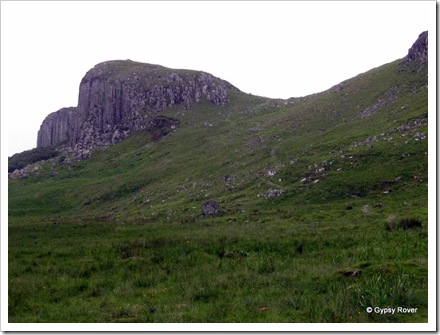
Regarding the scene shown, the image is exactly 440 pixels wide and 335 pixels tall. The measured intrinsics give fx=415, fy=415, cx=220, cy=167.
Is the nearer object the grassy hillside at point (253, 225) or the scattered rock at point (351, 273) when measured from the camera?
the grassy hillside at point (253, 225)

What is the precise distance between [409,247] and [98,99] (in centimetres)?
18260

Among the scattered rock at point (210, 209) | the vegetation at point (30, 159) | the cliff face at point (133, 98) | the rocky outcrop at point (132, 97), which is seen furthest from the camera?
the rocky outcrop at point (132, 97)

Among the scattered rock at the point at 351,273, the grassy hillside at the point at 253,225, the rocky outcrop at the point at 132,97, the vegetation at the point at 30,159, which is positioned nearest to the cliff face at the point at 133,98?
the rocky outcrop at the point at 132,97

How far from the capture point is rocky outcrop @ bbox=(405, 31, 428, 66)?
9275cm

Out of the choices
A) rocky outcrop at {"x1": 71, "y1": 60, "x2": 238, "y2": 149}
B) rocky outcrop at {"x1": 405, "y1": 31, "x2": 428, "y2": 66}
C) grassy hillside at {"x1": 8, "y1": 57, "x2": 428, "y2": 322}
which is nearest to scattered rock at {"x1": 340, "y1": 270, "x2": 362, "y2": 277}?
grassy hillside at {"x1": 8, "y1": 57, "x2": 428, "y2": 322}

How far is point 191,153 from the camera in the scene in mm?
106438

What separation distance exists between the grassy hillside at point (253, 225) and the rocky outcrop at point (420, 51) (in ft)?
12.6

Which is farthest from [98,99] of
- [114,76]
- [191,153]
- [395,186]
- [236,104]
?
[395,186]

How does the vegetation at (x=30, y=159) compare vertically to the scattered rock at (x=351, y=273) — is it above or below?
above

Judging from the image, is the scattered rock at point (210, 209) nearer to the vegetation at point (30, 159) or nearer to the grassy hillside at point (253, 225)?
the grassy hillside at point (253, 225)

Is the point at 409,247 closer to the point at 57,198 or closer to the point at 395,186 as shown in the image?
the point at 395,186

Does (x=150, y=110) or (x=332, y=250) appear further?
(x=150, y=110)

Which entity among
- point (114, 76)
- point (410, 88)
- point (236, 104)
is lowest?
point (410, 88)

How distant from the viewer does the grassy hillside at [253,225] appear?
13.1 meters
